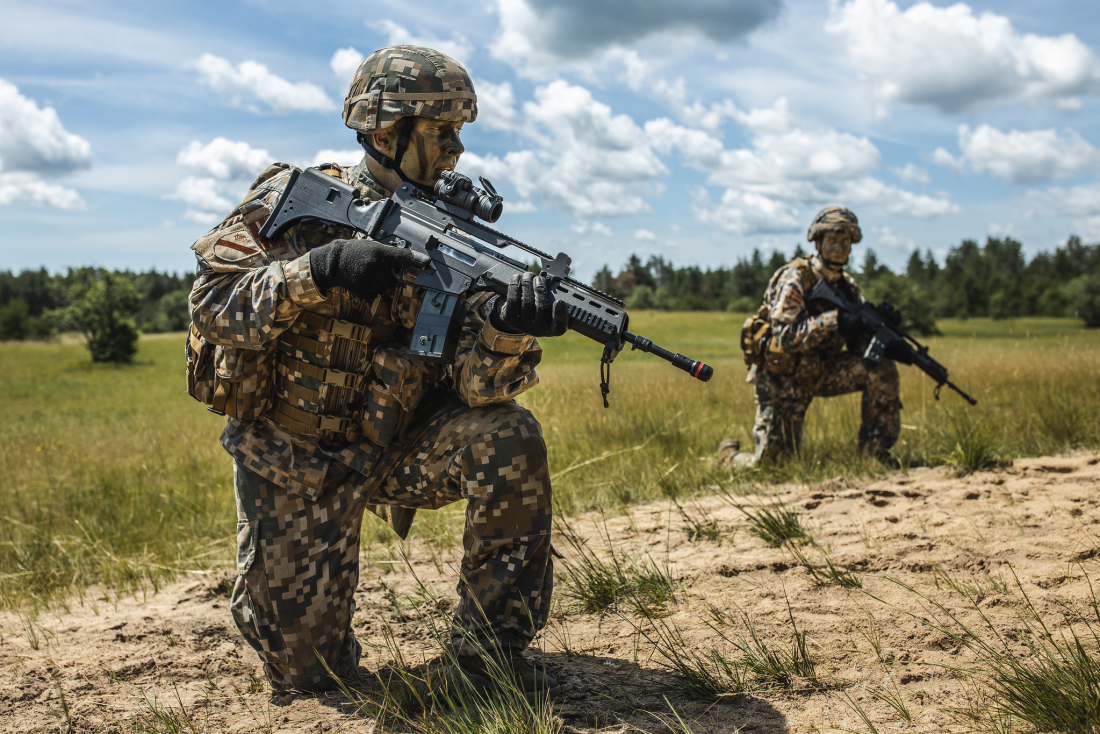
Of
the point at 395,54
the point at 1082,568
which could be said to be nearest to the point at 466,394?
the point at 395,54

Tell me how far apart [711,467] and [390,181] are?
3.31 metres

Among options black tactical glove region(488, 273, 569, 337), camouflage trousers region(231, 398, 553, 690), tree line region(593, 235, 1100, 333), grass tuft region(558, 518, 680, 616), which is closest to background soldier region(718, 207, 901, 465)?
grass tuft region(558, 518, 680, 616)

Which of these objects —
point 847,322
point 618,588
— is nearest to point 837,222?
point 847,322

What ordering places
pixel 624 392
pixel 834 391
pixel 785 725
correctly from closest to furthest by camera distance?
pixel 785 725
pixel 834 391
pixel 624 392

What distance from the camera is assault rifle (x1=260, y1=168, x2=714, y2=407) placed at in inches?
110

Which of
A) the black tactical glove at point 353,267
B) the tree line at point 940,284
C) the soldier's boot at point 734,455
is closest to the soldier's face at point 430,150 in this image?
the black tactical glove at point 353,267

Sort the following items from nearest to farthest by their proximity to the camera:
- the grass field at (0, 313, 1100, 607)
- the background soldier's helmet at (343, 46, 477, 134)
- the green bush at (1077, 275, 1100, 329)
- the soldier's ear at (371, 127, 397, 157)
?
the background soldier's helmet at (343, 46, 477, 134) → the soldier's ear at (371, 127, 397, 157) → the grass field at (0, 313, 1100, 607) → the green bush at (1077, 275, 1100, 329)

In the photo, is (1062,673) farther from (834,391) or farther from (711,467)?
(834,391)

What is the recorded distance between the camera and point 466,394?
2.88 meters

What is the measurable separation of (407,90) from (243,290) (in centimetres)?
104

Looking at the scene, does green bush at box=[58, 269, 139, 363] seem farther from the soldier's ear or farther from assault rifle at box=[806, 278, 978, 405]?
the soldier's ear

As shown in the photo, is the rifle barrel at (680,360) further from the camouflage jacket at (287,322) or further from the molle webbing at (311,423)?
the molle webbing at (311,423)

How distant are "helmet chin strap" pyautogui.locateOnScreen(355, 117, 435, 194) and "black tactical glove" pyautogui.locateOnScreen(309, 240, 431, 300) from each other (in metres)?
0.55

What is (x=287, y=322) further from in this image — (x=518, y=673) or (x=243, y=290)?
(x=518, y=673)
